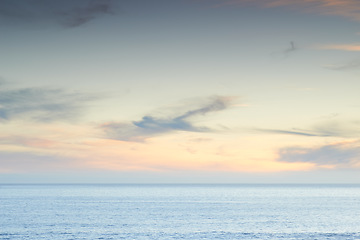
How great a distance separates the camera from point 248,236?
64.8 meters

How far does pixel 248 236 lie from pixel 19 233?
3619 cm

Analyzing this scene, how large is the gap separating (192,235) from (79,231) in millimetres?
19301

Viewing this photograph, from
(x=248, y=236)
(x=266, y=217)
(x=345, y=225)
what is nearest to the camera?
(x=248, y=236)

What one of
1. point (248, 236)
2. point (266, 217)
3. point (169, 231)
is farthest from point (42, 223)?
point (266, 217)

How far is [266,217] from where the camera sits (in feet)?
307

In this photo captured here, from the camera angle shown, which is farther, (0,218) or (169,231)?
(0,218)

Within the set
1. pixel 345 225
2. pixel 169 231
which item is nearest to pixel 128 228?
pixel 169 231

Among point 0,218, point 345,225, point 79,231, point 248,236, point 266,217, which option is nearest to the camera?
point 248,236

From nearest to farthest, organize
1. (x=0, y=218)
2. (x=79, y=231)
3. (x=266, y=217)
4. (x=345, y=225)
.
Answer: (x=79, y=231) → (x=345, y=225) → (x=0, y=218) → (x=266, y=217)

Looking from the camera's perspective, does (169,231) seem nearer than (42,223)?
Yes

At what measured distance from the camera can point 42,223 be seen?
80.0m

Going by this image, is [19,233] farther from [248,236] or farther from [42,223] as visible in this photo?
[248,236]

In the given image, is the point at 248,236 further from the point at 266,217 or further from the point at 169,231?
the point at 266,217

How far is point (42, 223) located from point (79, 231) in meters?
13.2
